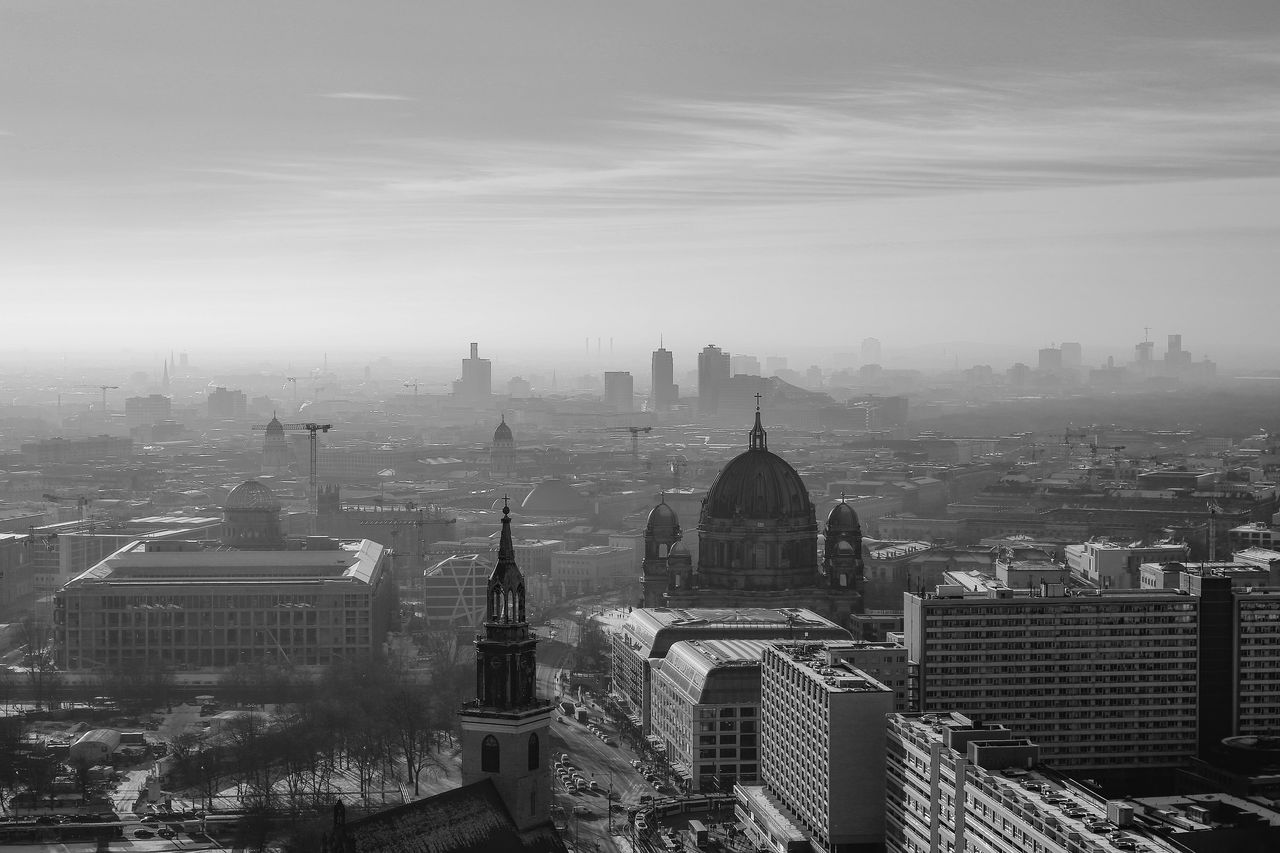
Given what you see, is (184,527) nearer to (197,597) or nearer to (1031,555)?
(197,597)

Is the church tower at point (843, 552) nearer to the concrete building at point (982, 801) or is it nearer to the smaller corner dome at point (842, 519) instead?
the smaller corner dome at point (842, 519)

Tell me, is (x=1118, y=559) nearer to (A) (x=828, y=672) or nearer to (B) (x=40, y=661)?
(A) (x=828, y=672)

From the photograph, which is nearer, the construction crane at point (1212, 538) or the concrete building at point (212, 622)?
the concrete building at point (212, 622)

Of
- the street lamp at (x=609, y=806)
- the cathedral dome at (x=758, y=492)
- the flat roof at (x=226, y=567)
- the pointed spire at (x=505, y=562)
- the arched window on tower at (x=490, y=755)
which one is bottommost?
the street lamp at (x=609, y=806)

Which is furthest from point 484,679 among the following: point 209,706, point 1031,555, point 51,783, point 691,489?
point 691,489

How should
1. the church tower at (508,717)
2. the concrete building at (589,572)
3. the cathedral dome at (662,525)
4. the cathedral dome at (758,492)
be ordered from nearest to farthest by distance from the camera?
the church tower at (508,717) → the cathedral dome at (758,492) → the cathedral dome at (662,525) → the concrete building at (589,572)

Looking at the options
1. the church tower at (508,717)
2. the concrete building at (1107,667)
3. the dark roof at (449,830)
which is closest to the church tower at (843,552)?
the concrete building at (1107,667)
